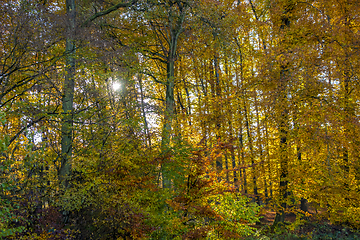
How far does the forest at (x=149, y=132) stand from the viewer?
455 centimetres

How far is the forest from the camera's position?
455 cm

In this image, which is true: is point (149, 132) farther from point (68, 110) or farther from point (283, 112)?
point (283, 112)

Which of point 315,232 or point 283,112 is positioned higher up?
point 283,112

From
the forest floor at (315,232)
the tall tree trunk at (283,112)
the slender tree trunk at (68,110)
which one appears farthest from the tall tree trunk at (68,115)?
the tall tree trunk at (283,112)

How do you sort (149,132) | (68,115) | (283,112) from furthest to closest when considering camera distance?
(283,112) < (149,132) < (68,115)

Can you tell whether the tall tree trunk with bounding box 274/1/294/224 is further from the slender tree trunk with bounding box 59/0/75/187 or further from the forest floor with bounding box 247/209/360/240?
the slender tree trunk with bounding box 59/0/75/187

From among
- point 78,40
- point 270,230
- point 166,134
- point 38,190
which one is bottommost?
point 270,230

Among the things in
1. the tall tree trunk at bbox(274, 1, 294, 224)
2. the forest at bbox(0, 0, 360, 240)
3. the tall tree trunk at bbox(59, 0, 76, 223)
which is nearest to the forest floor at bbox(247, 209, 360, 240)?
the forest at bbox(0, 0, 360, 240)

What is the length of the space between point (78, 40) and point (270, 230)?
10.5 metres

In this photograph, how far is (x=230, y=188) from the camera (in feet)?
19.2

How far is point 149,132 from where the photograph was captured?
282 inches

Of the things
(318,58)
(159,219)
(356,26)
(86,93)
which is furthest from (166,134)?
(356,26)

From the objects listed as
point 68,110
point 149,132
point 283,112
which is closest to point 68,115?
point 68,110

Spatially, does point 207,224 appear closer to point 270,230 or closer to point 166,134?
point 166,134
